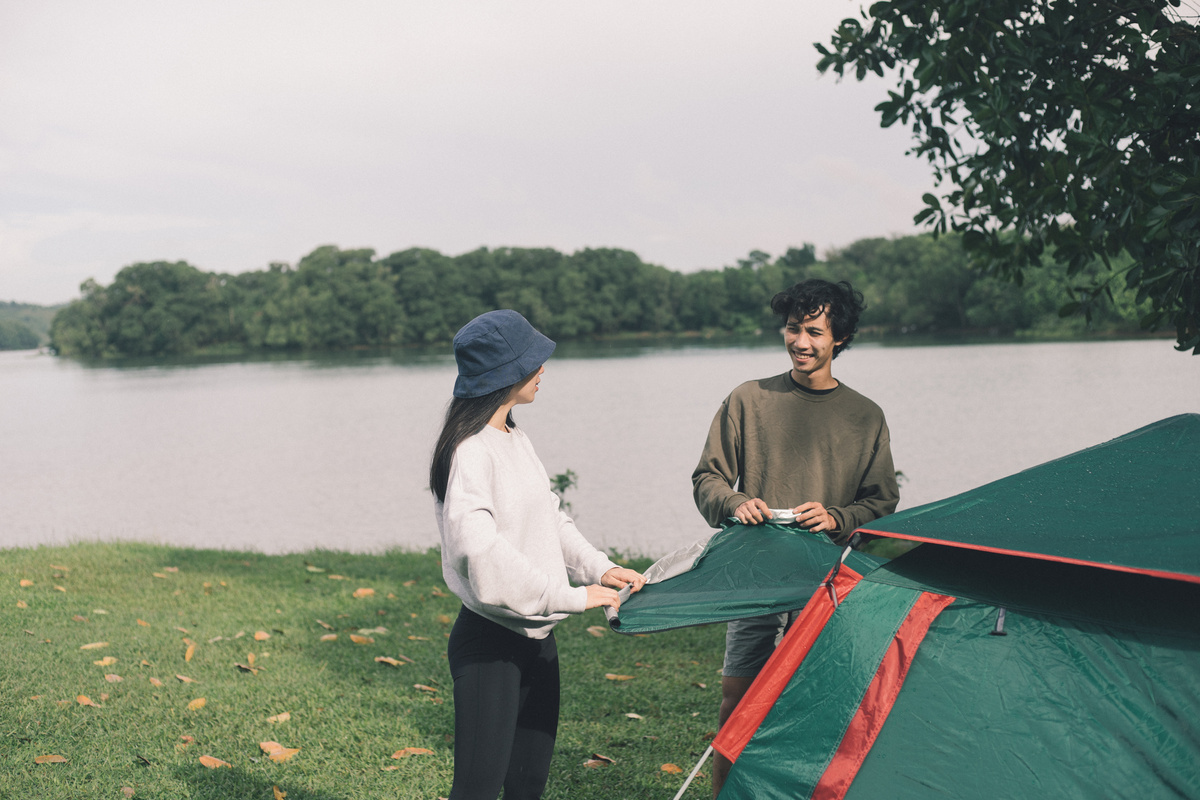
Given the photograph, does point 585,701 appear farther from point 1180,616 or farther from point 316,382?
point 316,382

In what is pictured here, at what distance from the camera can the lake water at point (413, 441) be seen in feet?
43.4

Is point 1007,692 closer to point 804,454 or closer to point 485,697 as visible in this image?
point 804,454

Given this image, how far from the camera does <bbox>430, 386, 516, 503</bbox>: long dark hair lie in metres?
2.52

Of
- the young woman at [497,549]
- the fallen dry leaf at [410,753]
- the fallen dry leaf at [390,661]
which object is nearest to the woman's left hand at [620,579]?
the young woman at [497,549]

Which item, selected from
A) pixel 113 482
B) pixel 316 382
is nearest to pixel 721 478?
pixel 113 482

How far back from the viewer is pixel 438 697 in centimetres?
508

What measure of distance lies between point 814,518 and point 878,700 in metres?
0.75

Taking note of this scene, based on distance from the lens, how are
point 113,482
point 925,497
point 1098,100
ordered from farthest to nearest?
point 113,482
point 925,497
point 1098,100

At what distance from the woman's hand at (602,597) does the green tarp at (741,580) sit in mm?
88

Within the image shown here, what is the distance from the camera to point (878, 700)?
8.07ft

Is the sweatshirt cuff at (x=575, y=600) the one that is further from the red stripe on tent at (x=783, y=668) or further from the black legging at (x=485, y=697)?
the red stripe on tent at (x=783, y=668)

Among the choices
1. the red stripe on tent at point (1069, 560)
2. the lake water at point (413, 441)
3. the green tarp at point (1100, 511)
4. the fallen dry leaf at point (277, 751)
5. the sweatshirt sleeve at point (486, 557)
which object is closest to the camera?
the red stripe on tent at point (1069, 560)

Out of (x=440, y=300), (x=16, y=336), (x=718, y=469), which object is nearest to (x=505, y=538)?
(x=718, y=469)

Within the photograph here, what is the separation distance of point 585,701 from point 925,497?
Answer: 31.2ft
